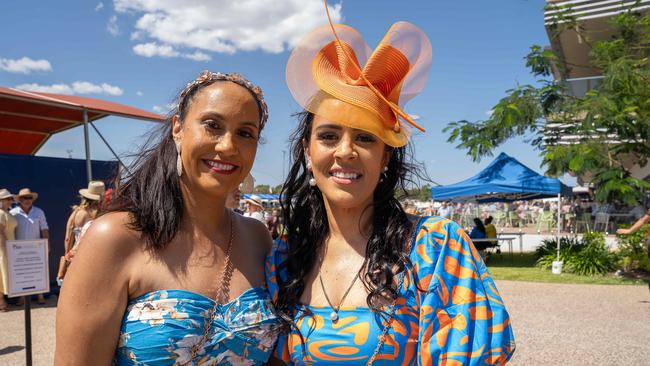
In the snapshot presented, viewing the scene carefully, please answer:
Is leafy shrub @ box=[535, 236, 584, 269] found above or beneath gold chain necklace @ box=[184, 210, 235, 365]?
beneath

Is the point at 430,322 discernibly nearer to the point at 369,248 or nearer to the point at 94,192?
the point at 369,248

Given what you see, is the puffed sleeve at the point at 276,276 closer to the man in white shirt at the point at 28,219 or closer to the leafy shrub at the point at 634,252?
the man in white shirt at the point at 28,219

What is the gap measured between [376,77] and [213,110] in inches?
24.6

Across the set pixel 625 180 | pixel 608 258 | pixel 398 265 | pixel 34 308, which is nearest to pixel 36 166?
pixel 34 308

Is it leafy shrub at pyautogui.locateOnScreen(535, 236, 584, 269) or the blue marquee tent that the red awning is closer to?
the blue marquee tent

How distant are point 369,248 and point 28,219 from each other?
7359mm

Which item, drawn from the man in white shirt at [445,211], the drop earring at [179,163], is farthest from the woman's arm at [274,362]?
the man in white shirt at [445,211]

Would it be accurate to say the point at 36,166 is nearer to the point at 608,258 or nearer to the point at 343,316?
the point at 343,316

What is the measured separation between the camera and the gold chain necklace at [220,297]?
1.71 metres

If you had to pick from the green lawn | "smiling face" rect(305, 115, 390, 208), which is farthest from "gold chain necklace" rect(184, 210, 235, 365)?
the green lawn

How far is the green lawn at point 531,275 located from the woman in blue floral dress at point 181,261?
31.8 ft

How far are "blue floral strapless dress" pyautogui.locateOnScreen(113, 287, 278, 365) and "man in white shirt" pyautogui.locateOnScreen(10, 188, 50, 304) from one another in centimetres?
703

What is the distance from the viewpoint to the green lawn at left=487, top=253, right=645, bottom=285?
10121mm

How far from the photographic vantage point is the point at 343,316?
1791 mm
